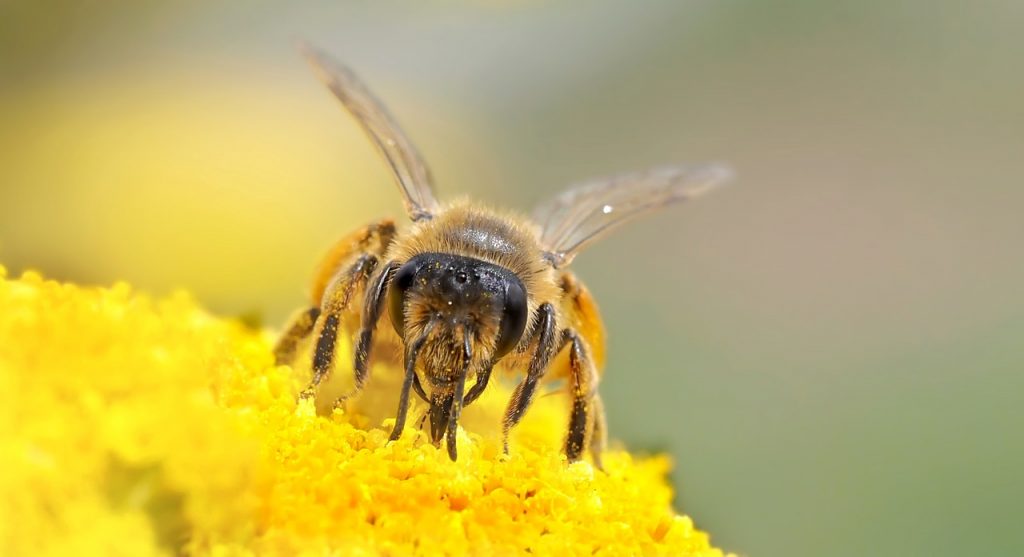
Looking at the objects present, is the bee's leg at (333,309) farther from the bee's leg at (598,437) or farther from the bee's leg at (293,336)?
the bee's leg at (598,437)

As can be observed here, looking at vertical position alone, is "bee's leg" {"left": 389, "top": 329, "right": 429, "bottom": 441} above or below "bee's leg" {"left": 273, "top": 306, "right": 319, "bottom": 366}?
below

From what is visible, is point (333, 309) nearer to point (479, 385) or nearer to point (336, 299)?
point (336, 299)

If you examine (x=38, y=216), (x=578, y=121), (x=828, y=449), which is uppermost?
(x=578, y=121)

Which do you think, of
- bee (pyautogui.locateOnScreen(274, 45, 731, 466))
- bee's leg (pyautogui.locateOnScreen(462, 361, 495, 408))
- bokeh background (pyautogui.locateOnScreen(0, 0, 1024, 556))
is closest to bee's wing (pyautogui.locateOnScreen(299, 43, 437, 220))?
bee (pyautogui.locateOnScreen(274, 45, 731, 466))

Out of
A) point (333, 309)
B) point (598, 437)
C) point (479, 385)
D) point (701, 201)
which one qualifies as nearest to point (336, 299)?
point (333, 309)

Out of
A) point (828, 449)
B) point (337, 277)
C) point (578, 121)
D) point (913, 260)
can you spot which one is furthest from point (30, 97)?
point (913, 260)

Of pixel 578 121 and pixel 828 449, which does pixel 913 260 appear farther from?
pixel 578 121

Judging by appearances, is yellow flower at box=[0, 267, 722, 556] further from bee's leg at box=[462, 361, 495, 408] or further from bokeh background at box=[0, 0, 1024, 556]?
bokeh background at box=[0, 0, 1024, 556]
